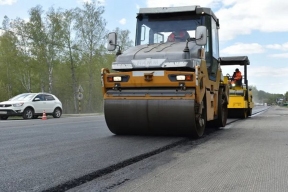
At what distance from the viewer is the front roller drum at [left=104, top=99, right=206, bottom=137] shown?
7.05m

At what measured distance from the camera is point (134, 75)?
291 inches

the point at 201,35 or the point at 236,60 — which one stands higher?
the point at 236,60

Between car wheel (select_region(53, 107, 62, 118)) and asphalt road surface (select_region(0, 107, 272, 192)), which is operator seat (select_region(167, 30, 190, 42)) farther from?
car wheel (select_region(53, 107, 62, 118))

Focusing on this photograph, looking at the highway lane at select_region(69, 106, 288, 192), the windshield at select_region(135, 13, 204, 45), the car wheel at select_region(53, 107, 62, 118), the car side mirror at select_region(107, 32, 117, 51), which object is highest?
the windshield at select_region(135, 13, 204, 45)

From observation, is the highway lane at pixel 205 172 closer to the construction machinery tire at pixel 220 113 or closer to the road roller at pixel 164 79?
the road roller at pixel 164 79

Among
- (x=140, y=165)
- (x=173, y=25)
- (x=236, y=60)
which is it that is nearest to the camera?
(x=140, y=165)

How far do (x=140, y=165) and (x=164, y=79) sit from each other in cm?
272

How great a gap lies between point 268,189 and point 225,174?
734 millimetres

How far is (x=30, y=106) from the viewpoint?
18.5 metres

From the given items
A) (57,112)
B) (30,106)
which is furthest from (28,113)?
(57,112)

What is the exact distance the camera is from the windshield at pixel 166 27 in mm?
8234

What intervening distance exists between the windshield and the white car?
11.2 m

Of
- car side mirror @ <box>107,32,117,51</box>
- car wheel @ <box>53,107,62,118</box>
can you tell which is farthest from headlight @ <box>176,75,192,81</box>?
car wheel @ <box>53,107,62,118</box>

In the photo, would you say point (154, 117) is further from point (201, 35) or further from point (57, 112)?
point (57, 112)
